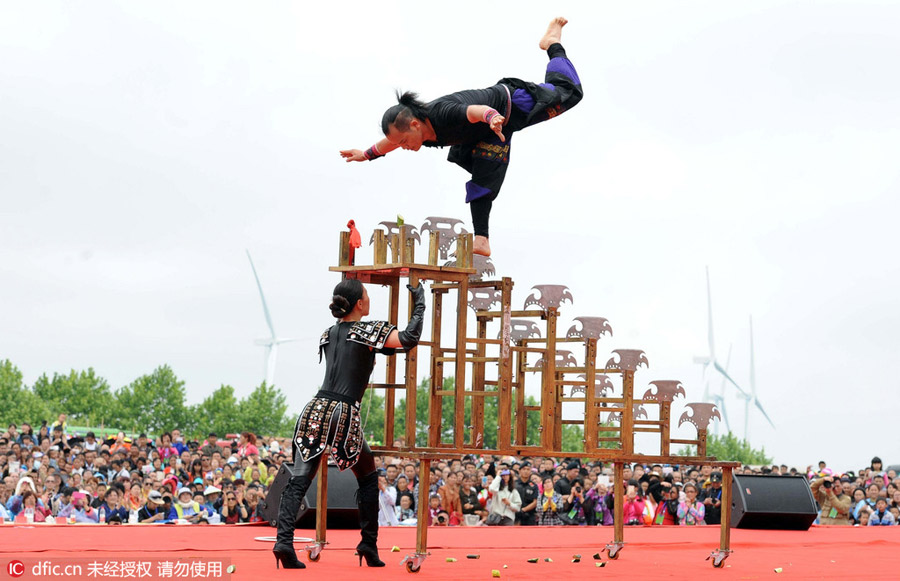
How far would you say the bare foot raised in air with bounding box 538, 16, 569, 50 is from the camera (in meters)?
7.17

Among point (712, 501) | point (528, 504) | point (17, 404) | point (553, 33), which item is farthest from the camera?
point (17, 404)

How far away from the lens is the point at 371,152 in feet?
23.3

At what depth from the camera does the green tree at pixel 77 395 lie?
207 feet

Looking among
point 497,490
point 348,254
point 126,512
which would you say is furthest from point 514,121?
point 497,490

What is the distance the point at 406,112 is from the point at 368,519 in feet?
8.27

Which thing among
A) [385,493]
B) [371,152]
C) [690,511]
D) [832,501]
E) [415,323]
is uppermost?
[371,152]

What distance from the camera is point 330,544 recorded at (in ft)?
28.6

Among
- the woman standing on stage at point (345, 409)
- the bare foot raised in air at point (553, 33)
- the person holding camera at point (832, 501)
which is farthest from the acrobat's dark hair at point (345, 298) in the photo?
the person holding camera at point (832, 501)

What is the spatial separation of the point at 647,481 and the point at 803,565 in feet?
22.7

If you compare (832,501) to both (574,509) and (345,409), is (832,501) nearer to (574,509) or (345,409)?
(574,509)

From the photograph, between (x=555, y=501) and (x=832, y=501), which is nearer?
(x=555, y=501)

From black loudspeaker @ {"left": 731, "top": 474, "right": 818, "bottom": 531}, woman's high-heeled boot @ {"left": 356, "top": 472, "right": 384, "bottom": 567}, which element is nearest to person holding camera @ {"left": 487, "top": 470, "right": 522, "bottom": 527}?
black loudspeaker @ {"left": 731, "top": 474, "right": 818, "bottom": 531}

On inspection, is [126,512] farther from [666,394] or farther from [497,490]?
[666,394]

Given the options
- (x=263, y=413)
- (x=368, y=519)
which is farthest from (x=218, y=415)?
(x=368, y=519)
